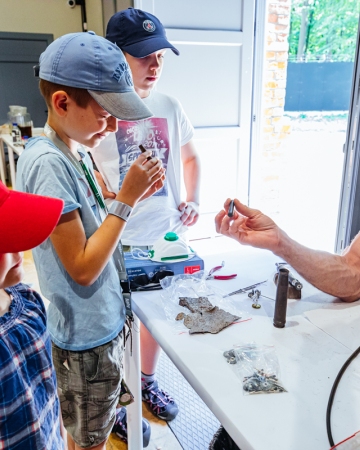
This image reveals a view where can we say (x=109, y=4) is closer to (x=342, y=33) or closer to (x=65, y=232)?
(x=65, y=232)

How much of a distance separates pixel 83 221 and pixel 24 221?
0.43m

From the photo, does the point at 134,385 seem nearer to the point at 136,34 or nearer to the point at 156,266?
the point at 156,266

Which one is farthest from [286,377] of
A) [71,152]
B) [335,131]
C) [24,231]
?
[335,131]

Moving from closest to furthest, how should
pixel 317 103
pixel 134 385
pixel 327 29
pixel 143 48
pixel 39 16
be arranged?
pixel 134 385, pixel 143 48, pixel 39 16, pixel 317 103, pixel 327 29

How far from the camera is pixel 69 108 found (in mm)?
962

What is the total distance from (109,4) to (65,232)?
2.96 m

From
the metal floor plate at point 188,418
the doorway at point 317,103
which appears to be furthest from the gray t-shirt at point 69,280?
the doorway at point 317,103

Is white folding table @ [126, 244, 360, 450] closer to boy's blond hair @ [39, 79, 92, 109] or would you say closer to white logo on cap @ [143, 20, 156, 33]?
boy's blond hair @ [39, 79, 92, 109]

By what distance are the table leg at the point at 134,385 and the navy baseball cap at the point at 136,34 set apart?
96 cm

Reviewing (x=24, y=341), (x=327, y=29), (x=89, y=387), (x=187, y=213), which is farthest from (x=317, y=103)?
(x=24, y=341)

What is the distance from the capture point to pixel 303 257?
3.98ft

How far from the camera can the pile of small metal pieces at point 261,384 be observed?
83 cm

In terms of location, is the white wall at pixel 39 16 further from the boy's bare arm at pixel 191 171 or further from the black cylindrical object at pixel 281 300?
the black cylindrical object at pixel 281 300

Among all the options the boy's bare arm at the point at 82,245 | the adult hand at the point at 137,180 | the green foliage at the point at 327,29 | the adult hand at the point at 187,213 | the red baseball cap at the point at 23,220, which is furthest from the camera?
the green foliage at the point at 327,29
